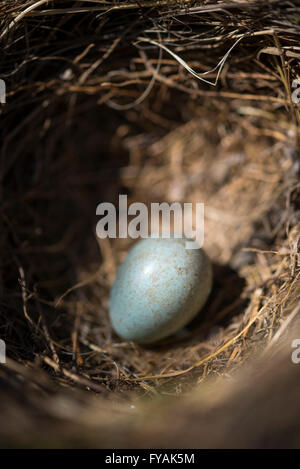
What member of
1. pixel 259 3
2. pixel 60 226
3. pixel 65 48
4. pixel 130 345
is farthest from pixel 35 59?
pixel 130 345

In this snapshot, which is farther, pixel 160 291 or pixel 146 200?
pixel 146 200

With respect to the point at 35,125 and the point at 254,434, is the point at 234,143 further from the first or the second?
the point at 254,434

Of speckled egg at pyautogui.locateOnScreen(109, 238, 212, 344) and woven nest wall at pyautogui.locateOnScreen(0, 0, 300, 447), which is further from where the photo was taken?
speckled egg at pyautogui.locateOnScreen(109, 238, 212, 344)

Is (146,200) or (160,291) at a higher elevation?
(146,200)
